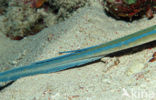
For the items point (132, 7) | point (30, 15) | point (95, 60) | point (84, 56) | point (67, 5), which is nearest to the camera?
point (84, 56)

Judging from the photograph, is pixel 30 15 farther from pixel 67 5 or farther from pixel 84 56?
pixel 84 56

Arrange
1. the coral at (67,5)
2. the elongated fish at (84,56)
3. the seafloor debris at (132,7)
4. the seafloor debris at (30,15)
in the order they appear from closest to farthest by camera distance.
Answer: the elongated fish at (84,56) < the seafloor debris at (132,7) < the coral at (67,5) < the seafloor debris at (30,15)

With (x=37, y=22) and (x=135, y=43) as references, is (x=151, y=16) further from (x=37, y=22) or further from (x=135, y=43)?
(x=37, y=22)

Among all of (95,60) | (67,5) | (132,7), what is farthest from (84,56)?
(67,5)

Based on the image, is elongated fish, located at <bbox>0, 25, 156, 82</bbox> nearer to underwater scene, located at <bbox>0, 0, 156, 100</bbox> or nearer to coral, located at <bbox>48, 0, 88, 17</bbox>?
underwater scene, located at <bbox>0, 0, 156, 100</bbox>

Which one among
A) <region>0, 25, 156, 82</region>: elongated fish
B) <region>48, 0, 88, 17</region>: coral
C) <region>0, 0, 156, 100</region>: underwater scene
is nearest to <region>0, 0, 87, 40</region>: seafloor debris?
<region>48, 0, 88, 17</region>: coral

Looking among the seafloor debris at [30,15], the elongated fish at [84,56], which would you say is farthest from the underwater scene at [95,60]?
the seafloor debris at [30,15]

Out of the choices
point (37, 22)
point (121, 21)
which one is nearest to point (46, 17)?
point (37, 22)

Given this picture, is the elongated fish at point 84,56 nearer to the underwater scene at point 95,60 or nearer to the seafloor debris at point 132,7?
the underwater scene at point 95,60
